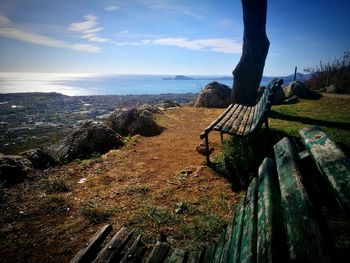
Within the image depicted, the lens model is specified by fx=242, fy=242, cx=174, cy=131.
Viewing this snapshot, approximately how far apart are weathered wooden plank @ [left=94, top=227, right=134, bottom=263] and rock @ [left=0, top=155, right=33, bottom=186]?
147 inches

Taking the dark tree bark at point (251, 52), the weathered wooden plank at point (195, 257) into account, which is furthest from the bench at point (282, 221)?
the dark tree bark at point (251, 52)

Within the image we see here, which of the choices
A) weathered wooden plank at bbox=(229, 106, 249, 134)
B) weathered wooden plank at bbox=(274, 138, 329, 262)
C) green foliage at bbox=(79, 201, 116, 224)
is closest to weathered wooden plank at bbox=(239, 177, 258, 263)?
weathered wooden plank at bbox=(274, 138, 329, 262)

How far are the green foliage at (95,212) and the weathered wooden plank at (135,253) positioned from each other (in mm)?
1656

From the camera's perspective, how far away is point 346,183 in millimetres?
725

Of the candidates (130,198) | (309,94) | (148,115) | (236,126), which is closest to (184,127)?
(148,115)

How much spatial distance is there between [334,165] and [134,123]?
9019mm

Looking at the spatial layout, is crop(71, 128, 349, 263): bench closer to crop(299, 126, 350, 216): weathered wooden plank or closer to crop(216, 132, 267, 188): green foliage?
crop(299, 126, 350, 216): weathered wooden plank

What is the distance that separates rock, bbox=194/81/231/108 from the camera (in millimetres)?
14117

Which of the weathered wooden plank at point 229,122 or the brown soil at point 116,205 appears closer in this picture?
the brown soil at point 116,205

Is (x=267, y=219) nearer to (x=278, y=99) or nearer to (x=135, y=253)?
(x=135, y=253)

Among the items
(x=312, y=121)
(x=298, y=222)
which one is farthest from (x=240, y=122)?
(x=298, y=222)

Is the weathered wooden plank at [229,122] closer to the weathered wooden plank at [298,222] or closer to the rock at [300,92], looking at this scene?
the weathered wooden plank at [298,222]

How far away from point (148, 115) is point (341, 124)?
256 inches

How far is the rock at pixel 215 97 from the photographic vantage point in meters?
14.1
